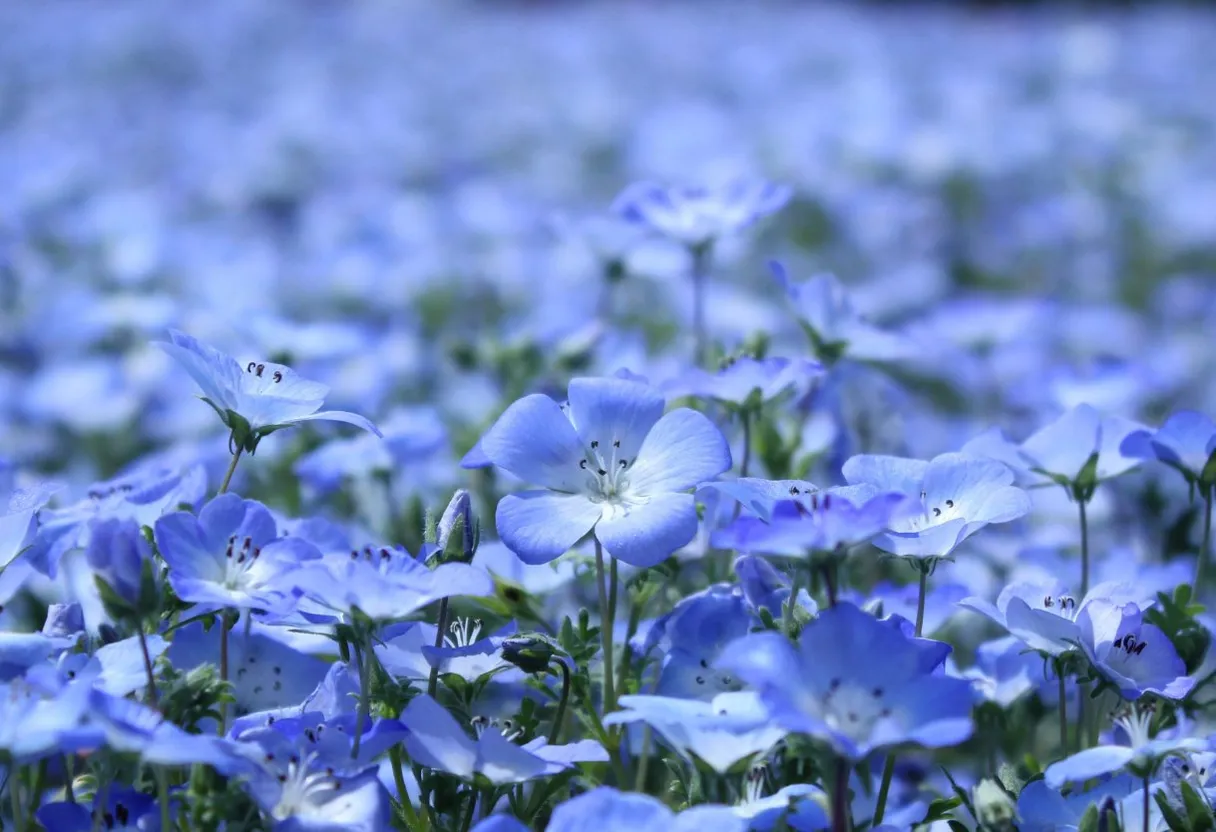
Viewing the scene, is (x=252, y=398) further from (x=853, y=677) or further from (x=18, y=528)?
(x=853, y=677)

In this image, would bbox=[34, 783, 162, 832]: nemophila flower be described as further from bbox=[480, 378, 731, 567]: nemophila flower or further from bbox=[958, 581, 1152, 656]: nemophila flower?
bbox=[958, 581, 1152, 656]: nemophila flower

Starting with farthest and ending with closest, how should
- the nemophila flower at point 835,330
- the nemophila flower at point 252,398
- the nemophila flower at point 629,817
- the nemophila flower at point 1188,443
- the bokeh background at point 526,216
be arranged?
1. the bokeh background at point 526,216
2. the nemophila flower at point 835,330
3. the nemophila flower at point 1188,443
4. the nemophila flower at point 252,398
5. the nemophila flower at point 629,817

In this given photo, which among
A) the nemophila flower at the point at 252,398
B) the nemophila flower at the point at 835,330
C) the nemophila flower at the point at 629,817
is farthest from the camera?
the nemophila flower at the point at 835,330

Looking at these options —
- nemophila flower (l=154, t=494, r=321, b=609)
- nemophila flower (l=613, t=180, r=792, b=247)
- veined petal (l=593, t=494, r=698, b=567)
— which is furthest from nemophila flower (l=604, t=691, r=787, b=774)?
nemophila flower (l=613, t=180, r=792, b=247)

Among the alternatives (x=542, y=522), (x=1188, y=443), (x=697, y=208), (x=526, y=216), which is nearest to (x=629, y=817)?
(x=542, y=522)

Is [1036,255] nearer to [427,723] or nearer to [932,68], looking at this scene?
[932,68]

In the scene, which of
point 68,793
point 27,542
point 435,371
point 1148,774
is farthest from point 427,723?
point 435,371

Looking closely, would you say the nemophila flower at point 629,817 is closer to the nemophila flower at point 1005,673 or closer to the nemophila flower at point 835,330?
the nemophila flower at point 1005,673

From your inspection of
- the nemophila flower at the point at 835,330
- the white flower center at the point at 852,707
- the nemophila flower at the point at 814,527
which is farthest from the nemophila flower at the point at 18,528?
the nemophila flower at the point at 835,330
